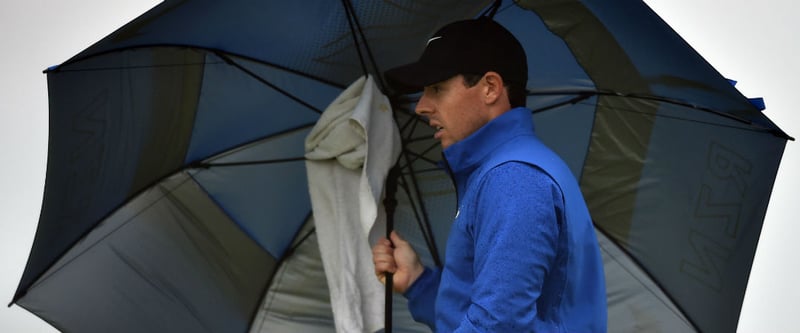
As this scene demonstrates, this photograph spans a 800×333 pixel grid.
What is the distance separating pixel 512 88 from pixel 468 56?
121 millimetres

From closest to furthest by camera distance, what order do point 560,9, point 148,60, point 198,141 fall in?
point 560,9, point 148,60, point 198,141

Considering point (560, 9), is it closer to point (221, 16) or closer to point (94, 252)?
point (221, 16)

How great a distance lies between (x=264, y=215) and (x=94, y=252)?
515 mm

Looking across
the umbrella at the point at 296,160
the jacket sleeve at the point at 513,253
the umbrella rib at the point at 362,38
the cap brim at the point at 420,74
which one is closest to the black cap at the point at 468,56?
the cap brim at the point at 420,74

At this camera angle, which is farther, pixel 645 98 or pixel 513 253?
pixel 645 98

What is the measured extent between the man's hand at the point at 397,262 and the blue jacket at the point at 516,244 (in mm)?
483

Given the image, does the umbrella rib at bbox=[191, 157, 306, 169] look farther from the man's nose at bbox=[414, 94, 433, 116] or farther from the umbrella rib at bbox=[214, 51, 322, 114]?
the man's nose at bbox=[414, 94, 433, 116]

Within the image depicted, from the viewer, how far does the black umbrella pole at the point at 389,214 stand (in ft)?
10.2

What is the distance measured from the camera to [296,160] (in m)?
3.51

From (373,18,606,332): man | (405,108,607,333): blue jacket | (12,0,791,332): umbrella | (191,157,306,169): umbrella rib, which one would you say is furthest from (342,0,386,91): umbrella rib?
(405,108,607,333): blue jacket

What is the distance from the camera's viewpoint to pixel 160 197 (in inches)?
138

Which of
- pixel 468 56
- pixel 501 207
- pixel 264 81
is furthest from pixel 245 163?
pixel 501 207

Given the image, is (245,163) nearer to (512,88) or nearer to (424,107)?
(424,107)

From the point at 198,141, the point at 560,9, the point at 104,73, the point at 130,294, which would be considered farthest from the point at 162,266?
the point at 560,9
